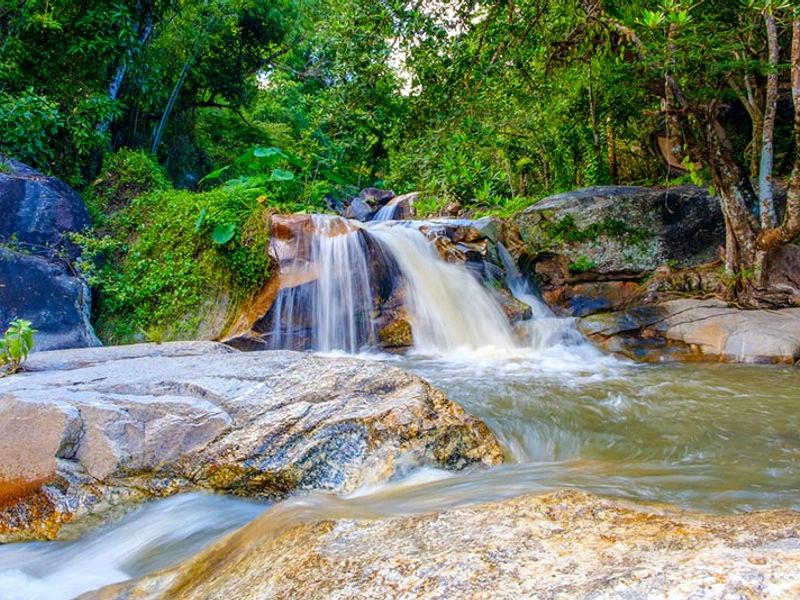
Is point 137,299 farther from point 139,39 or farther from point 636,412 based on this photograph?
point 636,412

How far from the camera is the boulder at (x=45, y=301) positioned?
20.3ft

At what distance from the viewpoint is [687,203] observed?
28.7ft

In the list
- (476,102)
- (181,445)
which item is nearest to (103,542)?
(181,445)

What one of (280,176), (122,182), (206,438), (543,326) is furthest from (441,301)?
(122,182)

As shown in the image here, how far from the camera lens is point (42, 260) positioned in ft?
22.3

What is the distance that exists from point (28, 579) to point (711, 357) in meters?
6.80

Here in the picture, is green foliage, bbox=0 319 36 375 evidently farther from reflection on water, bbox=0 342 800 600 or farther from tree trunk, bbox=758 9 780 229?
tree trunk, bbox=758 9 780 229

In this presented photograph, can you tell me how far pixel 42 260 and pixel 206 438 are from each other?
5687mm

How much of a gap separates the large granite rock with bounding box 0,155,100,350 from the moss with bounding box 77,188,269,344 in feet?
1.13

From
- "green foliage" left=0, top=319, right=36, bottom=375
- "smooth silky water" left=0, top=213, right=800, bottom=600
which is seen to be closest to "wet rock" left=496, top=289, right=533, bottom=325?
"smooth silky water" left=0, top=213, right=800, bottom=600

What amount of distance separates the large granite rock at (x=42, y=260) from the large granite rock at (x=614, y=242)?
7059mm

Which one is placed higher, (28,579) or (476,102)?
(476,102)

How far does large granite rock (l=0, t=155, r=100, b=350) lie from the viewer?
6262 millimetres

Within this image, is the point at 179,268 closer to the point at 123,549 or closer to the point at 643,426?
the point at 123,549
